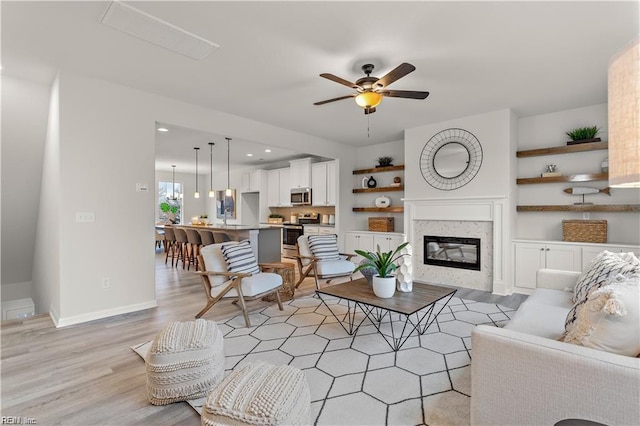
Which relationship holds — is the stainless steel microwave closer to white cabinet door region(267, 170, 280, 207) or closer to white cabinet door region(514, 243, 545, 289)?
white cabinet door region(267, 170, 280, 207)

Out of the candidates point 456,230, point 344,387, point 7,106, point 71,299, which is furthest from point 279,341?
point 7,106

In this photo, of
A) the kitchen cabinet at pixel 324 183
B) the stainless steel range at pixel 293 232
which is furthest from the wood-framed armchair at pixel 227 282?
the stainless steel range at pixel 293 232

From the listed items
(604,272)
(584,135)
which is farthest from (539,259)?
(604,272)

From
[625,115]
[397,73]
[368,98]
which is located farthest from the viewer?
[368,98]

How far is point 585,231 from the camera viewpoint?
4.15 meters

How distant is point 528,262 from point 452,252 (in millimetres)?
1046

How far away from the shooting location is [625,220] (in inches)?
164

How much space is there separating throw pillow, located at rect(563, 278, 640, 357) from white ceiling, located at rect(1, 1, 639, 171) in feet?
6.77

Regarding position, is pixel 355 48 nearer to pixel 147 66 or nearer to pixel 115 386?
pixel 147 66

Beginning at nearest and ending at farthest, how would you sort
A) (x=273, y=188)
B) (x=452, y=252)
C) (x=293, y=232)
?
(x=452, y=252) < (x=293, y=232) < (x=273, y=188)

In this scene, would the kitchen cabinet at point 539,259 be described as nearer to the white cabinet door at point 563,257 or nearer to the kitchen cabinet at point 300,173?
the white cabinet door at point 563,257

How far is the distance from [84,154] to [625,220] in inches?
268

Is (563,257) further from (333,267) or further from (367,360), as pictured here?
(367,360)

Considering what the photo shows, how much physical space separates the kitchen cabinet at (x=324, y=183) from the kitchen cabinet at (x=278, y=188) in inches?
40.8
